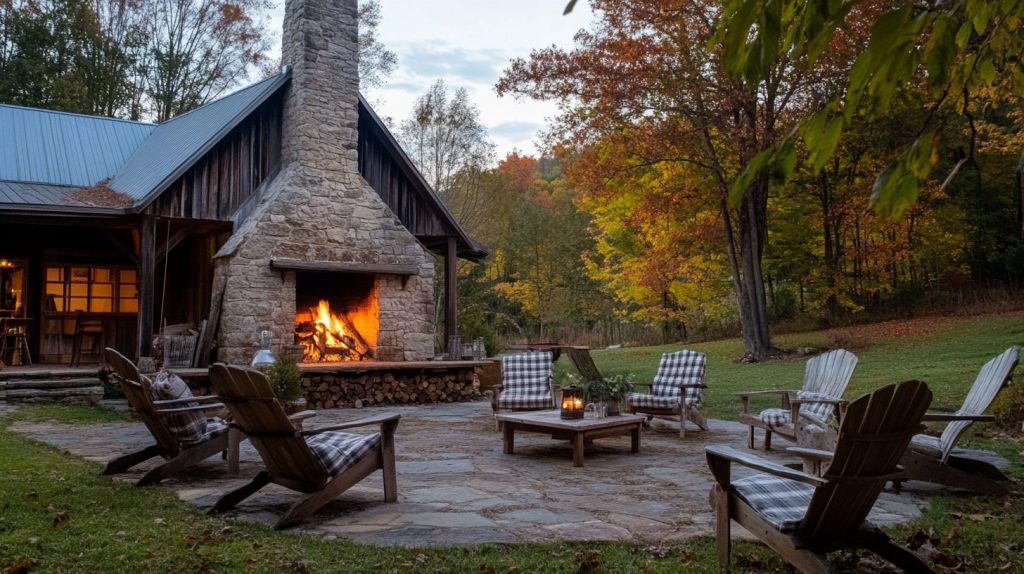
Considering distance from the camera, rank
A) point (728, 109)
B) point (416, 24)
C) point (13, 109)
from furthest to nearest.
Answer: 1. point (416, 24)
2. point (728, 109)
3. point (13, 109)

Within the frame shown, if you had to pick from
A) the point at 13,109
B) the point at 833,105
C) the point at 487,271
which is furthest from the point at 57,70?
the point at 833,105

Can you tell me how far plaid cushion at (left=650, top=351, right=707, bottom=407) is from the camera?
7.51 metres

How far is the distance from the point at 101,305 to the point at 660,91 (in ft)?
35.2

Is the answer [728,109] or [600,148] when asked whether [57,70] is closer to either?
[600,148]

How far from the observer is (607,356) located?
19594 millimetres

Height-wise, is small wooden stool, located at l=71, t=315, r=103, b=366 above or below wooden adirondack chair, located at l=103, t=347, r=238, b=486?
above

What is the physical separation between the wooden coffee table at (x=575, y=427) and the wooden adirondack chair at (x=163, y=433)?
87.1 inches

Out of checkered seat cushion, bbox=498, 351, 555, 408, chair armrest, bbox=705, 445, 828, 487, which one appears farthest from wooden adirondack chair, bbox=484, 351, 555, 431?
chair armrest, bbox=705, 445, 828, 487

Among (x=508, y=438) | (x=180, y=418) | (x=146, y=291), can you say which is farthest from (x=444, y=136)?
(x=180, y=418)

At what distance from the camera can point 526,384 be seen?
26.2 feet

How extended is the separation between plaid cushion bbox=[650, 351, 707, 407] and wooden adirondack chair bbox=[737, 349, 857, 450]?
77 centimetres

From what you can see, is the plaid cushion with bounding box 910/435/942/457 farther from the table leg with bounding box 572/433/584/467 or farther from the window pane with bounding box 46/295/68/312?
the window pane with bounding box 46/295/68/312

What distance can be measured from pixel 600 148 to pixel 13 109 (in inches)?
431

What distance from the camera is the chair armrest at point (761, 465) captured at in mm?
2762
